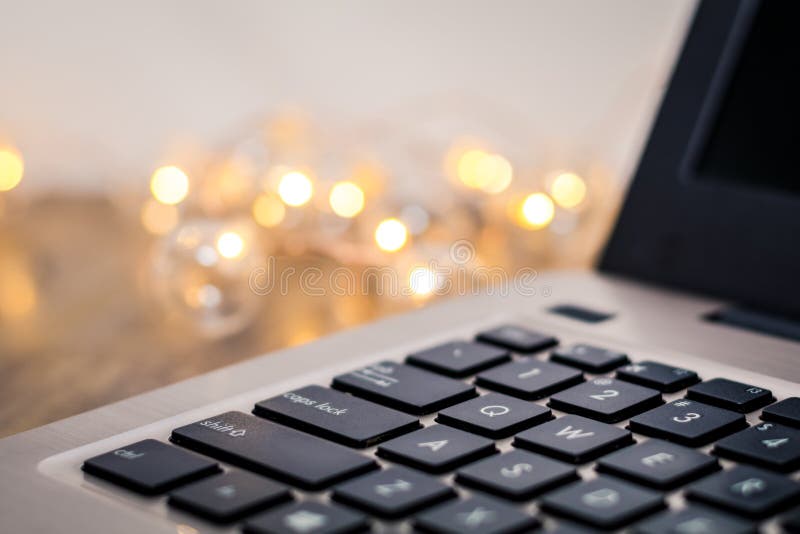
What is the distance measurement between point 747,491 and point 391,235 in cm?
50

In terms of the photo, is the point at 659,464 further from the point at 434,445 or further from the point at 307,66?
the point at 307,66

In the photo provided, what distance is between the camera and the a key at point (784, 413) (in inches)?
13.0

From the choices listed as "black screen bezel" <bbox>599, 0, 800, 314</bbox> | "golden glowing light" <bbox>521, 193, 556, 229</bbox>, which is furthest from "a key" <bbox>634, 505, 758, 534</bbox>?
"golden glowing light" <bbox>521, 193, 556, 229</bbox>

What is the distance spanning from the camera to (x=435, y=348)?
1.29 ft

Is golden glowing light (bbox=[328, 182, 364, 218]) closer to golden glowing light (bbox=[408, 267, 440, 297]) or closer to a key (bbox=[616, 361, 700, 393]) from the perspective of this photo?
golden glowing light (bbox=[408, 267, 440, 297])

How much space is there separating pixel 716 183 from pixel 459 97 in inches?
27.2

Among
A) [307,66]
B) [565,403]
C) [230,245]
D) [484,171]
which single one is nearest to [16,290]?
[230,245]

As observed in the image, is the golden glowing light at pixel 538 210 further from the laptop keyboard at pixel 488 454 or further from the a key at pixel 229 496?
the a key at pixel 229 496

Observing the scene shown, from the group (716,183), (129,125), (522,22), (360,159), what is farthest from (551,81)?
(716,183)

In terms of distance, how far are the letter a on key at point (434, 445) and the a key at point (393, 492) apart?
2cm

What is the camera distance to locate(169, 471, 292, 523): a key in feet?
0.89

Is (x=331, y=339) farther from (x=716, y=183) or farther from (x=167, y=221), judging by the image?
(x=167, y=221)

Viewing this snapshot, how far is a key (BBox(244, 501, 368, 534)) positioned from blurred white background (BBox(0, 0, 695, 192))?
0.87m

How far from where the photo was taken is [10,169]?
90 centimetres
